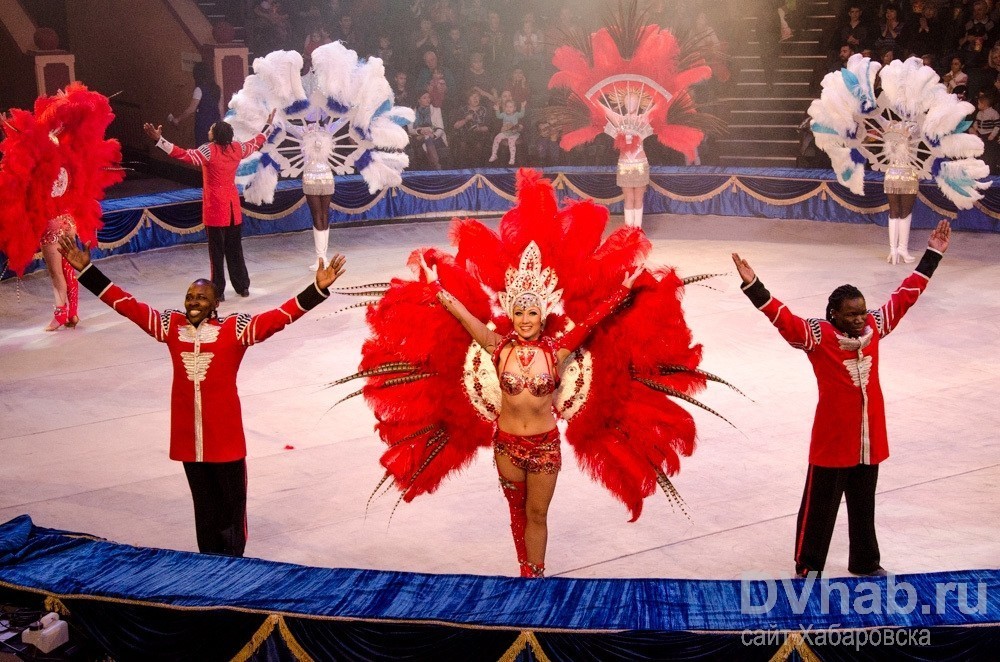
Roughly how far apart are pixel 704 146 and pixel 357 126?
7.39m

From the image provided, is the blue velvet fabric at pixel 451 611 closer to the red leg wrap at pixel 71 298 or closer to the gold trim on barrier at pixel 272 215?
the red leg wrap at pixel 71 298

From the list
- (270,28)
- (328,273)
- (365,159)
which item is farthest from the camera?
(270,28)

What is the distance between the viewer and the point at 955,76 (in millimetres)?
15062

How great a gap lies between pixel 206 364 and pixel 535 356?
1632mm

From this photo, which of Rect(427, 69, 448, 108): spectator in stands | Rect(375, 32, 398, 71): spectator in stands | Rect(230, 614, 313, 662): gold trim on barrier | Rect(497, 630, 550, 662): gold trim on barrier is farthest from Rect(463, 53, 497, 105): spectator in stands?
Rect(497, 630, 550, 662): gold trim on barrier

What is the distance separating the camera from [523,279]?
4.86 meters

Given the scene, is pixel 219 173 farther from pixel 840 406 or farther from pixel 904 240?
pixel 904 240

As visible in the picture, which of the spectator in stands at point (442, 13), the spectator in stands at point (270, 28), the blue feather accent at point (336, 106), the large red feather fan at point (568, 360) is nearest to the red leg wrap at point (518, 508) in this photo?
the large red feather fan at point (568, 360)

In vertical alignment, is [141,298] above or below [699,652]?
below

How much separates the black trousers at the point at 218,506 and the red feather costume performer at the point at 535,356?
82cm

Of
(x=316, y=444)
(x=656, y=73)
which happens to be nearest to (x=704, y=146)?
(x=656, y=73)

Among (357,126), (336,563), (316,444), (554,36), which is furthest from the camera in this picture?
(554,36)

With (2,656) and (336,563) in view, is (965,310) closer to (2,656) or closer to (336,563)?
(336,563)

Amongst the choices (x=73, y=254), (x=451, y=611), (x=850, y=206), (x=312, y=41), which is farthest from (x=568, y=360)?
(x=312, y=41)
